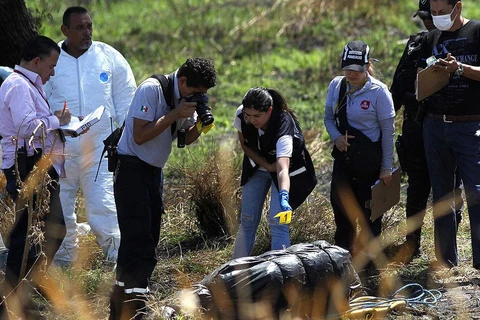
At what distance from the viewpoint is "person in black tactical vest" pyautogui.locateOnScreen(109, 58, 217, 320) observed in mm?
5562

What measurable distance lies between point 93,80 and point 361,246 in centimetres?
240

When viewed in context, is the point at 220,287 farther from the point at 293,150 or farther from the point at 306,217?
the point at 306,217

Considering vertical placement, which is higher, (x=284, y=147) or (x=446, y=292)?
(x=284, y=147)

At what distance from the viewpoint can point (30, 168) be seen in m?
5.80

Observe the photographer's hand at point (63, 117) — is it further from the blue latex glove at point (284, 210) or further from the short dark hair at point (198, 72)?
the blue latex glove at point (284, 210)

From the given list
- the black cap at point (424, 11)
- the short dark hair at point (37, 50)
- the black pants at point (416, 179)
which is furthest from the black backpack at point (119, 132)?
the black cap at point (424, 11)

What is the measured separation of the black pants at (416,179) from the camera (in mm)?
6680

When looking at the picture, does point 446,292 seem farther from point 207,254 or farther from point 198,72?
point 198,72

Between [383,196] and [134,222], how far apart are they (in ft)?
5.99

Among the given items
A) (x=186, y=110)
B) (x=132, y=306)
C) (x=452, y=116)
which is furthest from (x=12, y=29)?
(x=452, y=116)

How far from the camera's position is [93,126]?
23.2 ft

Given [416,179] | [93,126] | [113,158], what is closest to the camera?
[113,158]

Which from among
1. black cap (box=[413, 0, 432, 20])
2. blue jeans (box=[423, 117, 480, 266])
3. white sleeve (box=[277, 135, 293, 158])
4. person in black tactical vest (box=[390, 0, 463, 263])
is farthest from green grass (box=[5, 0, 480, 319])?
black cap (box=[413, 0, 432, 20])

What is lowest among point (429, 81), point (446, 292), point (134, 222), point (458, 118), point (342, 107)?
point (446, 292)
